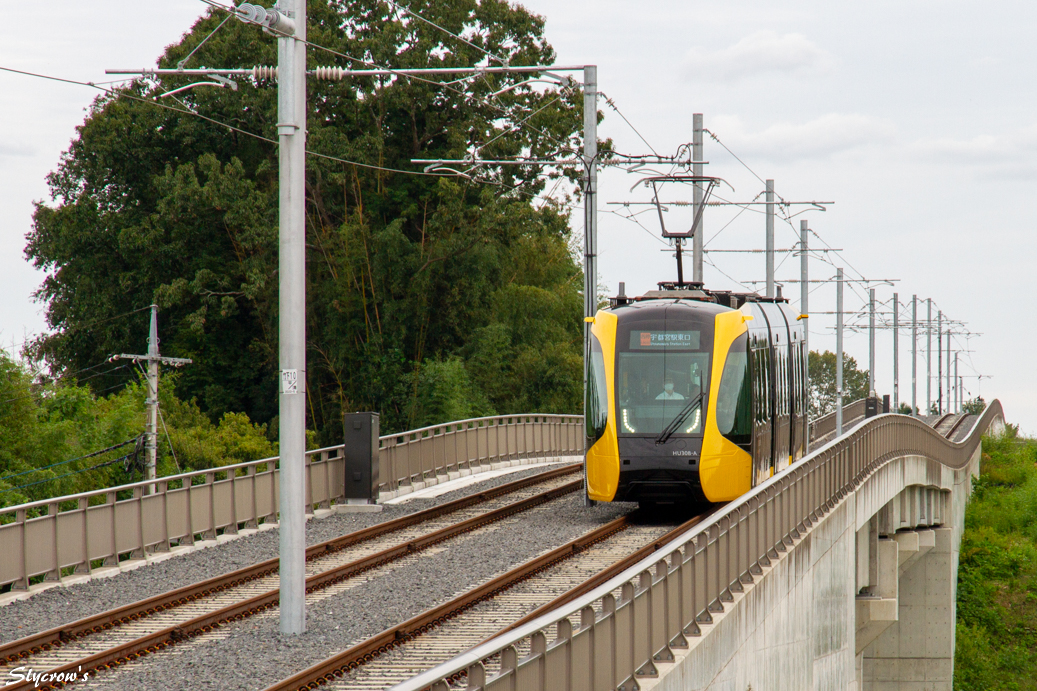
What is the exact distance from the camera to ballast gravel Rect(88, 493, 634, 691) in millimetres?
10461

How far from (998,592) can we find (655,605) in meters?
38.1

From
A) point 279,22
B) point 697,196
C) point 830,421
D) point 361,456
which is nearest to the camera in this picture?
point 279,22

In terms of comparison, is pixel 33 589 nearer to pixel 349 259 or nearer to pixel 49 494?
pixel 49 494

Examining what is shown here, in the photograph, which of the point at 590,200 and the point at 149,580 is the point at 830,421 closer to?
the point at 590,200

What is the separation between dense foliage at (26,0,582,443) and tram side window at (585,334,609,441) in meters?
27.3

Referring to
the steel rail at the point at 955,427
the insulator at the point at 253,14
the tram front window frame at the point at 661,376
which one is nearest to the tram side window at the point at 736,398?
the tram front window frame at the point at 661,376

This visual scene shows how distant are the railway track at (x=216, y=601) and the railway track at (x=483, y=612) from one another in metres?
1.73

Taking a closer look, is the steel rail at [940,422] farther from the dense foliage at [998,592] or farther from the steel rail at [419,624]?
the steel rail at [419,624]

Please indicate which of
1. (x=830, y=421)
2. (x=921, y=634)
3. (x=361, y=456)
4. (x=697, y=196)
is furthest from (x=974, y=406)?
(x=361, y=456)

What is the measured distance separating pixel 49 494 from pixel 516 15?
2326cm

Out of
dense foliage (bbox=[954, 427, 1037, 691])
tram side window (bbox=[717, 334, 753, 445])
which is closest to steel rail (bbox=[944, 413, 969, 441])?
dense foliage (bbox=[954, 427, 1037, 691])

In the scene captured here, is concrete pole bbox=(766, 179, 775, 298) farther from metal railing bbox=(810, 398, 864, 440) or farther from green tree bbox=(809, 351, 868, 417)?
green tree bbox=(809, 351, 868, 417)

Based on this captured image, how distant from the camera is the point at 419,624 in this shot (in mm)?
12328

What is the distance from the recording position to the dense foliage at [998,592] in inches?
1598
